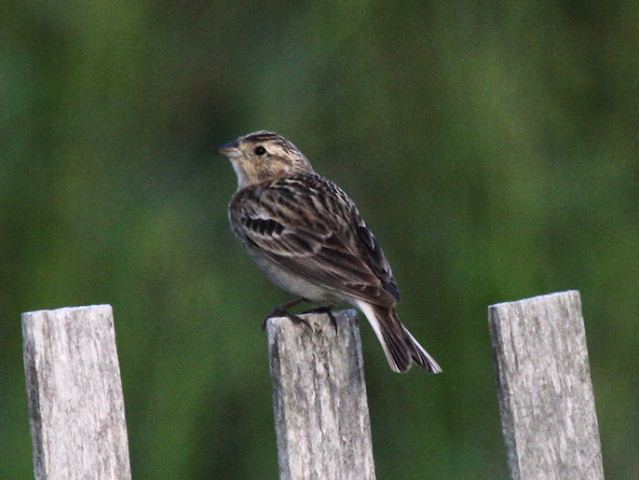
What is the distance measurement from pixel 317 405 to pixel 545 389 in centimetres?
55

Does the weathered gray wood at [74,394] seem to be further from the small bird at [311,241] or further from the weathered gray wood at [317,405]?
the small bird at [311,241]

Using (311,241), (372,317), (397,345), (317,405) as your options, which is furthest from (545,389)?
(311,241)

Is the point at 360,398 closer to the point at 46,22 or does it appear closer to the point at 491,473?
the point at 491,473

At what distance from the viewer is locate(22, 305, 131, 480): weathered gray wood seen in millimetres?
3180

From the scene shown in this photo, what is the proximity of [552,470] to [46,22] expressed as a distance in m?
3.12

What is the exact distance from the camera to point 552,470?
11.8ft

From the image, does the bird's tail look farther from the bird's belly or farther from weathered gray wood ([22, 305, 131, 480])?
weathered gray wood ([22, 305, 131, 480])

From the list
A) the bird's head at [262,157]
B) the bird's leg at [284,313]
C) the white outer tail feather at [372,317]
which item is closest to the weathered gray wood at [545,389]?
the bird's leg at [284,313]

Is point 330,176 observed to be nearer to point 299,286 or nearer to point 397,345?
point 299,286

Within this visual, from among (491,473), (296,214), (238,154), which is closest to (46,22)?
(238,154)

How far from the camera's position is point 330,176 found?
619 cm

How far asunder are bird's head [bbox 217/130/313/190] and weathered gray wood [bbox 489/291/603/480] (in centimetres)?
253

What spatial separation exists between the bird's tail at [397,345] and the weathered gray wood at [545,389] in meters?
0.52

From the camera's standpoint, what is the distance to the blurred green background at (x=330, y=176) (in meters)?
5.77
